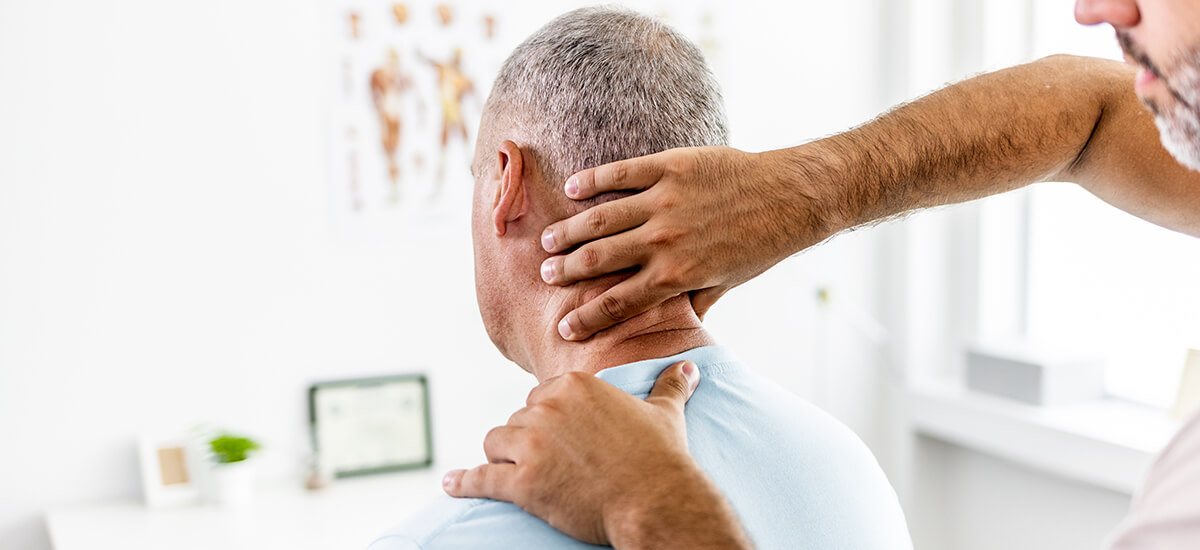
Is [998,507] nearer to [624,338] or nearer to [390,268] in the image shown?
[390,268]

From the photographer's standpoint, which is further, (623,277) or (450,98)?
(450,98)

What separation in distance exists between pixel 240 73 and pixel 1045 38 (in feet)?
7.32

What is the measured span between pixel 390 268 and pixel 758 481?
1721 mm

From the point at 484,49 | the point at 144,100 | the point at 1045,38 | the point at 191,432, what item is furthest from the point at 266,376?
the point at 1045,38

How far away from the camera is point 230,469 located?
2264 millimetres

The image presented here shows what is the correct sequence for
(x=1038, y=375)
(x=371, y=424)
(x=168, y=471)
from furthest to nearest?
(x=1038, y=375) → (x=371, y=424) → (x=168, y=471)

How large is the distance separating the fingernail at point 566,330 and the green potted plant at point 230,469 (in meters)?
1.44

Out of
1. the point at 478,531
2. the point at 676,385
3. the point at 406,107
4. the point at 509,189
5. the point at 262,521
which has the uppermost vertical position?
the point at 406,107

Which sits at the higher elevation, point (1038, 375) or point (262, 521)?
point (1038, 375)

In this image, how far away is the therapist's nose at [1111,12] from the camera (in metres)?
0.72

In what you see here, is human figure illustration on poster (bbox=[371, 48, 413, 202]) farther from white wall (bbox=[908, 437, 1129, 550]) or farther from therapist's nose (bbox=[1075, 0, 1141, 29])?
therapist's nose (bbox=[1075, 0, 1141, 29])

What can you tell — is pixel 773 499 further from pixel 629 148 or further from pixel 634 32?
pixel 634 32


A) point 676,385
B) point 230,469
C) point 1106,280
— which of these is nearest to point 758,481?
point 676,385

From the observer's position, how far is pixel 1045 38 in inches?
115
